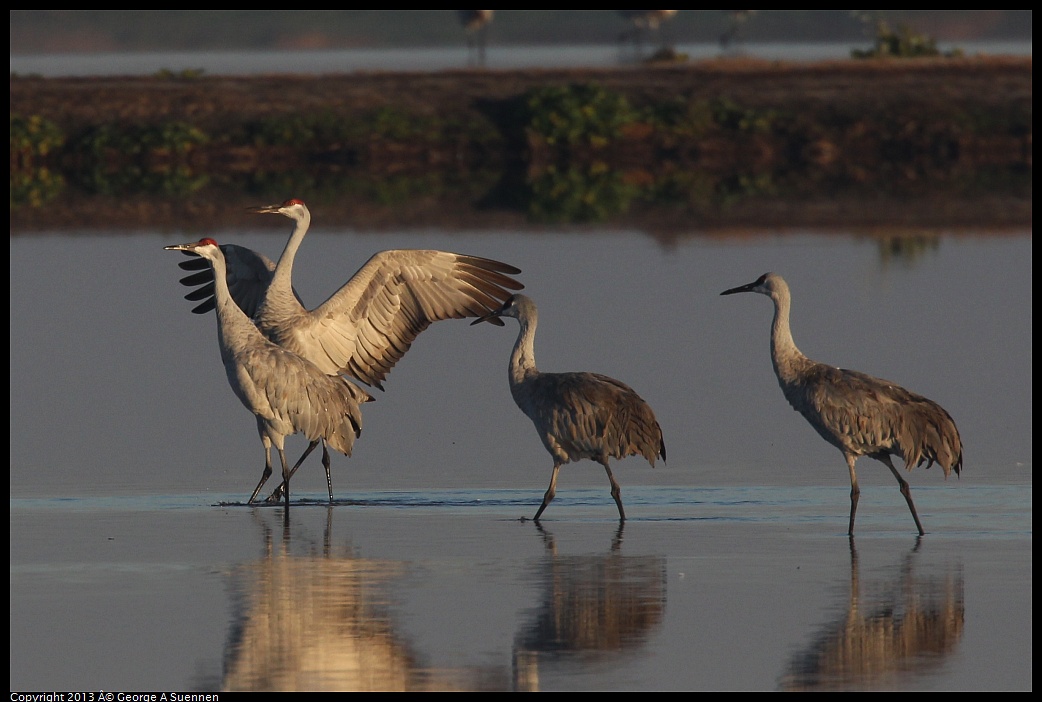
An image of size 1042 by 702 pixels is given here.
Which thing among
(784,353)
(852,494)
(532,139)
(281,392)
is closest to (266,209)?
(281,392)

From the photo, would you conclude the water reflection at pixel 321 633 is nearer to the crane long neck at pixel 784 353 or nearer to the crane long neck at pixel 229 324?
the crane long neck at pixel 229 324

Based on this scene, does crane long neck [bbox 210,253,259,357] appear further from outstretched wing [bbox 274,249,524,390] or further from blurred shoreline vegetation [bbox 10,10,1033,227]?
blurred shoreline vegetation [bbox 10,10,1033,227]

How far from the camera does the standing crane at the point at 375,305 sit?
1377cm

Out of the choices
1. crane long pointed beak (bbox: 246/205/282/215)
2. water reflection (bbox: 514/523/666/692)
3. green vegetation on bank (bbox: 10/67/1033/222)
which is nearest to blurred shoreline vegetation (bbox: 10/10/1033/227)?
green vegetation on bank (bbox: 10/67/1033/222)

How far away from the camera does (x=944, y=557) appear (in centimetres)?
1008

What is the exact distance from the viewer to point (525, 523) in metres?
11.2

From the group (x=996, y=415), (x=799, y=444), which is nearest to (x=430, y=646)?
(x=799, y=444)

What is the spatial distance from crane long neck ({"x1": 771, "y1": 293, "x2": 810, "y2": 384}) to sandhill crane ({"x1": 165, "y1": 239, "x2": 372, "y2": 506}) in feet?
8.65

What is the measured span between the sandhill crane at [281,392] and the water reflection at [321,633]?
1946 millimetres

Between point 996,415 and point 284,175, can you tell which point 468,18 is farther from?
point 996,415

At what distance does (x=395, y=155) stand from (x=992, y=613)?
3411 centimetres

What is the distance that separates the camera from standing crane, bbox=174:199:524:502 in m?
13.8

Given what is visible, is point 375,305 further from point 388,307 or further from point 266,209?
point 266,209

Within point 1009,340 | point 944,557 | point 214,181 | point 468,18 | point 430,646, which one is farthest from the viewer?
point 468,18
